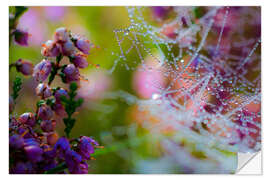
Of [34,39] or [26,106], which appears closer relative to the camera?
[26,106]

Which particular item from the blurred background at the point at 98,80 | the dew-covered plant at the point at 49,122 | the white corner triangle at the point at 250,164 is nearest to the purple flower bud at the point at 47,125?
the dew-covered plant at the point at 49,122

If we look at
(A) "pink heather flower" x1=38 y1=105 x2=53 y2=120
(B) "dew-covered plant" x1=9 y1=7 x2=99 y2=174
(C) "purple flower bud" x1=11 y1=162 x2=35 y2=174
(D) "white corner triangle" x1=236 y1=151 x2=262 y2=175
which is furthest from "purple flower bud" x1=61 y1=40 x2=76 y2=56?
(D) "white corner triangle" x1=236 y1=151 x2=262 y2=175

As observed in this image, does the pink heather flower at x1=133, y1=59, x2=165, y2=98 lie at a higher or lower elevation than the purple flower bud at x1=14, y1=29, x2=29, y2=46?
lower

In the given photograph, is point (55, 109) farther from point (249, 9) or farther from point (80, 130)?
point (249, 9)

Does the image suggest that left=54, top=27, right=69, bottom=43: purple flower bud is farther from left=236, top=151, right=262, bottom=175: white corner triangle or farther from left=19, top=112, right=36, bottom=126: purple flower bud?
left=236, top=151, right=262, bottom=175: white corner triangle

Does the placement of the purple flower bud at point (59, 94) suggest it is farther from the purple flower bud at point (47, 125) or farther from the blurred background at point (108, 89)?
the blurred background at point (108, 89)

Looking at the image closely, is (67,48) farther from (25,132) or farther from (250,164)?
(250,164)
